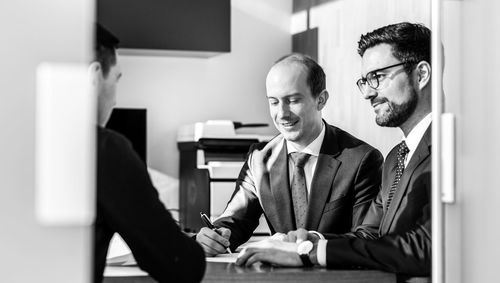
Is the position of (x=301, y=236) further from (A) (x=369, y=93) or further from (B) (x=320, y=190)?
(A) (x=369, y=93)

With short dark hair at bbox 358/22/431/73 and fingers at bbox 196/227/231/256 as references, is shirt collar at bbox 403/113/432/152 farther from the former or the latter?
fingers at bbox 196/227/231/256

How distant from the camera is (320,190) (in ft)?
6.82

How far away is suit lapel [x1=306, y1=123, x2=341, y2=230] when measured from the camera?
6.80 ft

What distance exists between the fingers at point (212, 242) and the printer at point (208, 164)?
429mm

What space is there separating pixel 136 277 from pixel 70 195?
1.43 ft

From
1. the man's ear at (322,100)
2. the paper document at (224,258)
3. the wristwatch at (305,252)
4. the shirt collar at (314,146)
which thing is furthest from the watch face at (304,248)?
the man's ear at (322,100)

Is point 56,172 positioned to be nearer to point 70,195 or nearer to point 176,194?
point 70,195

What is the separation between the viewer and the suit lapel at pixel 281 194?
2.12 m

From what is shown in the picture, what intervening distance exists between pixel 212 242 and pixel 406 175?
1.59ft

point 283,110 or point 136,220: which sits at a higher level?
point 283,110

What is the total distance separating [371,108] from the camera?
2057 mm

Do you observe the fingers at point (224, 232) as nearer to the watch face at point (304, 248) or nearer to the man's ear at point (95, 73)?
the watch face at point (304, 248)

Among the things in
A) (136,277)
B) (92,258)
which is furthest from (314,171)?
(92,258)

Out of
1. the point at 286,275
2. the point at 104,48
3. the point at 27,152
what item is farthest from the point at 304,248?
the point at 27,152
